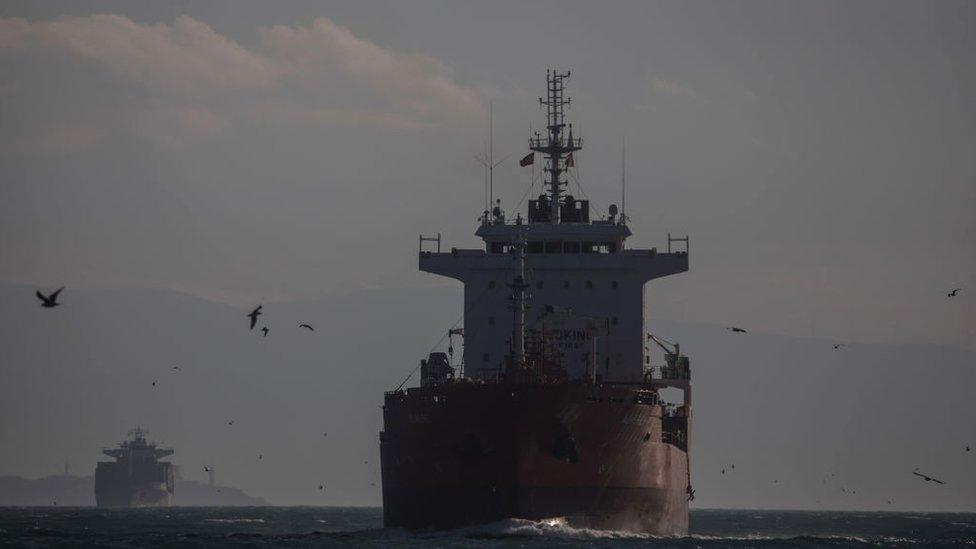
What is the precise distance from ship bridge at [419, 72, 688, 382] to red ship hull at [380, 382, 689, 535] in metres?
7.60

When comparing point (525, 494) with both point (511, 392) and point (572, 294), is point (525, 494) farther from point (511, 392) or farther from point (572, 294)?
point (572, 294)

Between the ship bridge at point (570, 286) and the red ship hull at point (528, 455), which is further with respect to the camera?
the ship bridge at point (570, 286)

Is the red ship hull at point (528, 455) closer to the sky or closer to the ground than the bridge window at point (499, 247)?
closer to the ground

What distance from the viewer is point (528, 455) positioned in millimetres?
65062

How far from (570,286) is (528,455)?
1666cm

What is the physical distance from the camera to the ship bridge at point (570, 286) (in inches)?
3140

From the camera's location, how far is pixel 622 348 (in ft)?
264

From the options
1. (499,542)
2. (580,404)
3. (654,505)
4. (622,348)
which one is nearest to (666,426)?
(622,348)

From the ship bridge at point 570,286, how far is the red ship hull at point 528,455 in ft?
24.9

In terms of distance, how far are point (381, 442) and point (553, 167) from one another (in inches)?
649

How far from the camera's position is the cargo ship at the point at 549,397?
2579 inches

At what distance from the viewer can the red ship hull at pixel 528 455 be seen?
65188 millimetres

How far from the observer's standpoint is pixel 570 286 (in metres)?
80.4

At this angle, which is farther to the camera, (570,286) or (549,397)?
(570,286)
